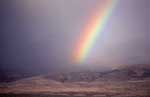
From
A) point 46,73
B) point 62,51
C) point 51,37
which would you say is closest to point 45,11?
point 51,37

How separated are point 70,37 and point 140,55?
1051mm

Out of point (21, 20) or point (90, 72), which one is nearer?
point (90, 72)

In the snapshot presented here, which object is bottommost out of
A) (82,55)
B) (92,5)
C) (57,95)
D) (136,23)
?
(57,95)

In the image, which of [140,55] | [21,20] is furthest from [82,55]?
[21,20]

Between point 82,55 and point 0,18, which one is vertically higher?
point 0,18

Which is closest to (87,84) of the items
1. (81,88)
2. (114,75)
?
(81,88)

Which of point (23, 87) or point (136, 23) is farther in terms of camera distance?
point (23, 87)

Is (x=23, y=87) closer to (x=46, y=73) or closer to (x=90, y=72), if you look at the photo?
(x=46, y=73)

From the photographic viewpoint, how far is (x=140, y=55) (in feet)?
11.6

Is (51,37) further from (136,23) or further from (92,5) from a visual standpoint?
(136,23)

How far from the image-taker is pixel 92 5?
3725 mm

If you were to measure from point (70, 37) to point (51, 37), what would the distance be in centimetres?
29

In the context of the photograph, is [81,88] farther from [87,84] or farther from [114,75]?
[114,75]

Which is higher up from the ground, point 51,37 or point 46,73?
point 51,37
